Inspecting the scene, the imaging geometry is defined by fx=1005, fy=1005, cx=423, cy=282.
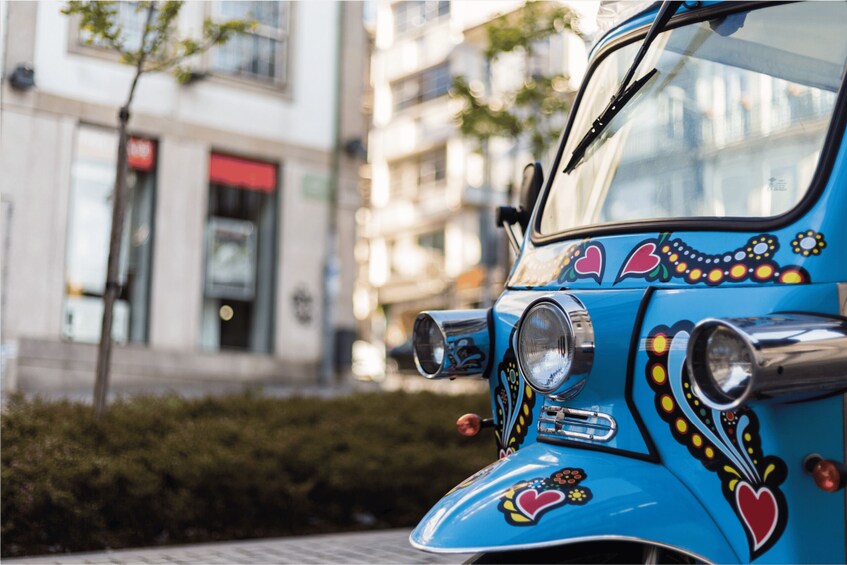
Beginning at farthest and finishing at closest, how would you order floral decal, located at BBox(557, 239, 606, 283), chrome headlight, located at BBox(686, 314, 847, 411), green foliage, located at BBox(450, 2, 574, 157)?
1. green foliage, located at BBox(450, 2, 574, 157)
2. floral decal, located at BBox(557, 239, 606, 283)
3. chrome headlight, located at BBox(686, 314, 847, 411)

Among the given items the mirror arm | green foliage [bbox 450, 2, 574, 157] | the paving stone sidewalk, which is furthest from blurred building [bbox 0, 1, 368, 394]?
the mirror arm

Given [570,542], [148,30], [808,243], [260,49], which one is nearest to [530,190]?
[808,243]

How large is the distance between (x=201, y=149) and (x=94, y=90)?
221cm

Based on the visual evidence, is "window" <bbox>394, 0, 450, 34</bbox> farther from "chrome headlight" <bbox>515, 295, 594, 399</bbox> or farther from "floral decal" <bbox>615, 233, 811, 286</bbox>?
"chrome headlight" <bbox>515, 295, 594, 399</bbox>

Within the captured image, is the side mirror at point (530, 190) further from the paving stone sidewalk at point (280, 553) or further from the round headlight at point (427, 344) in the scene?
the paving stone sidewalk at point (280, 553)

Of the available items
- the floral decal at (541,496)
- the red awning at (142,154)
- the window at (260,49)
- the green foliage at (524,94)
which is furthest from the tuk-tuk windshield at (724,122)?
the window at (260,49)

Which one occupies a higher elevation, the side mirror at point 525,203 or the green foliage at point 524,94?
the green foliage at point 524,94

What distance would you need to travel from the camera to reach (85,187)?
16.0 metres

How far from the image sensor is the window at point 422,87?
1769 inches

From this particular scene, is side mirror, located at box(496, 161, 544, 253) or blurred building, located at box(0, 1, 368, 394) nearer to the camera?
side mirror, located at box(496, 161, 544, 253)

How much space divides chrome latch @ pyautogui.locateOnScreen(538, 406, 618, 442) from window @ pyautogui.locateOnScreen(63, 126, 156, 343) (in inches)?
523

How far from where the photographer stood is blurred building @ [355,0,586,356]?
42.3 metres

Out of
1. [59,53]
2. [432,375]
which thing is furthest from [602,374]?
[59,53]

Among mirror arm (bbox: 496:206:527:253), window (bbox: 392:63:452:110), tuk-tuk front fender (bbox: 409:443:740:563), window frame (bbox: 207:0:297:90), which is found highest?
window (bbox: 392:63:452:110)
